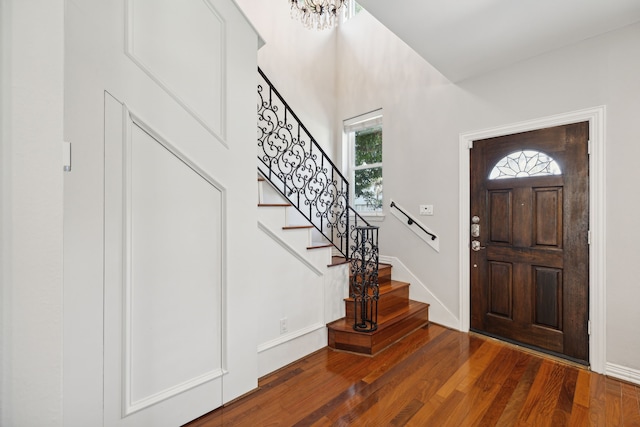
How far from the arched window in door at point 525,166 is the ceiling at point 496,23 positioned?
89cm

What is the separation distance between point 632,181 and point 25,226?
3.43 metres

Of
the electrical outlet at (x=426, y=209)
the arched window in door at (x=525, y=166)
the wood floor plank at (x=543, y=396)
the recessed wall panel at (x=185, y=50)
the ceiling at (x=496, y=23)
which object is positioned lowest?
the wood floor plank at (x=543, y=396)

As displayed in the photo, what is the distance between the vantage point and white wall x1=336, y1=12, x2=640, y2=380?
7.11 feet

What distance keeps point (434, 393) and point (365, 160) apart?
3.05 m

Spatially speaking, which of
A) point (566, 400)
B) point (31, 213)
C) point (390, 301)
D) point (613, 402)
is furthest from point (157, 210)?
point (613, 402)

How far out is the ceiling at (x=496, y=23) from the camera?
76.2 inches

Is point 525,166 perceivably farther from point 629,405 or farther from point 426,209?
point 629,405

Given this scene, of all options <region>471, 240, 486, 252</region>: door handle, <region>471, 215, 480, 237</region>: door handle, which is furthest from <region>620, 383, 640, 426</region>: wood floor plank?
<region>471, 215, 480, 237</region>: door handle

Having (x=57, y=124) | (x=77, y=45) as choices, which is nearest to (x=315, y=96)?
(x=77, y=45)

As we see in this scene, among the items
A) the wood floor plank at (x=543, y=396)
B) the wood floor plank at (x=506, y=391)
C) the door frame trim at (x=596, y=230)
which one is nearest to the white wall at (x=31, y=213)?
the wood floor plank at (x=506, y=391)

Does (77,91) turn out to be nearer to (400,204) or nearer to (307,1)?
(307,1)

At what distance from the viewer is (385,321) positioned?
110 inches

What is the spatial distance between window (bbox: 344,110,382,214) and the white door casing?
236cm

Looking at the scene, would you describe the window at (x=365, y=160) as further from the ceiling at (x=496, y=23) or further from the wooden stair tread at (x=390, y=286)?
the ceiling at (x=496, y=23)
